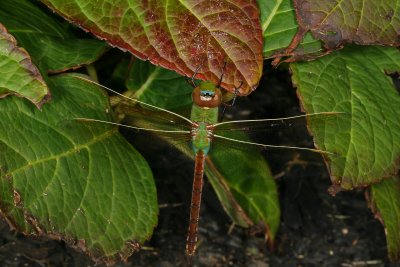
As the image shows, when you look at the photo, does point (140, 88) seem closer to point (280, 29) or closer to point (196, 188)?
point (196, 188)

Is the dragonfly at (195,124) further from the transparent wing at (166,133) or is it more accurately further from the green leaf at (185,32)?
the green leaf at (185,32)

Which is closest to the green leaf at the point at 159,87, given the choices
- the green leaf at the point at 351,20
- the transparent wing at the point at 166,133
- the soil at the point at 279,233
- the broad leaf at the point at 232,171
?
the broad leaf at the point at 232,171

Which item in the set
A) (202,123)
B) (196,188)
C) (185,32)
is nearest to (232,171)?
(196,188)

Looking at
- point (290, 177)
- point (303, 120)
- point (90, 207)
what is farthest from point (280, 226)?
point (90, 207)

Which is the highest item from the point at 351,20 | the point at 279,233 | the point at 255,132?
the point at 351,20

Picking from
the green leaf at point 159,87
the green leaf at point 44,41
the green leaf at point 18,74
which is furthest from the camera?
the green leaf at point 159,87

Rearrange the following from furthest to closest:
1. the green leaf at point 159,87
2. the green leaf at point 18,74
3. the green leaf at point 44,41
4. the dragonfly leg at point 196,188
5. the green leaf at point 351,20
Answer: the green leaf at point 159,87 → the dragonfly leg at point 196,188 → the green leaf at point 44,41 → the green leaf at point 351,20 → the green leaf at point 18,74
